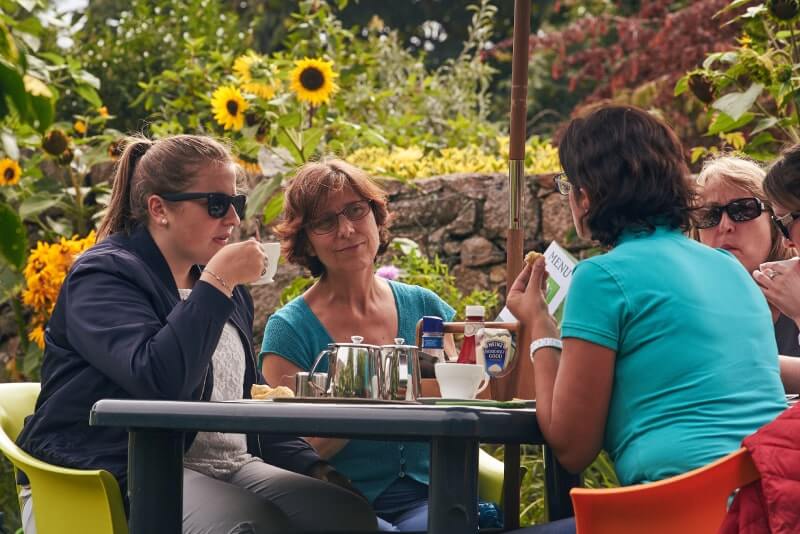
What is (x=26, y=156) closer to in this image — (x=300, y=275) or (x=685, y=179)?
(x=300, y=275)

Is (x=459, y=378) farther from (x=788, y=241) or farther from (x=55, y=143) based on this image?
(x=55, y=143)

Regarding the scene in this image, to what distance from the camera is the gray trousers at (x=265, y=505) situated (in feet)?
8.66

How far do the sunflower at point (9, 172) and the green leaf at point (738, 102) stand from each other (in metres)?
3.60

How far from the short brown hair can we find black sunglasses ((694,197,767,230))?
103cm

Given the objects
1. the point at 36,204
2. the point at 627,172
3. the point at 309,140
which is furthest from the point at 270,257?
the point at 36,204

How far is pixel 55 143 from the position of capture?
21.0ft

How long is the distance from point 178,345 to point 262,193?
3228mm

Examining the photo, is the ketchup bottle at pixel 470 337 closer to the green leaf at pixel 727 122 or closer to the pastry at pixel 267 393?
the pastry at pixel 267 393

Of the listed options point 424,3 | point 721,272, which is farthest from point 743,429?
point 424,3

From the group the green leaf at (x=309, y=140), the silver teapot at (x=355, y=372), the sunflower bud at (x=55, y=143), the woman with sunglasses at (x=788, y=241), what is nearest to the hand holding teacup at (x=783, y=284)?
the woman with sunglasses at (x=788, y=241)

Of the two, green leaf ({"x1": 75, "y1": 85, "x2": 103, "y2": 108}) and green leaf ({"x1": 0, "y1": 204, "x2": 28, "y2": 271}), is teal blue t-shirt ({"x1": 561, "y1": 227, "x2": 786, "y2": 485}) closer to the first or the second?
green leaf ({"x1": 0, "y1": 204, "x2": 28, "y2": 271})

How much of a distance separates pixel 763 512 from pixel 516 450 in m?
1.21

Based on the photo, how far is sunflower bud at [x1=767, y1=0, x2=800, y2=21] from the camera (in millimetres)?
4676

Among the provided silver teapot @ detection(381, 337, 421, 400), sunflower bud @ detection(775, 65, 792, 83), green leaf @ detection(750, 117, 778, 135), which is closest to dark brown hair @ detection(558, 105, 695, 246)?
silver teapot @ detection(381, 337, 421, 400)
